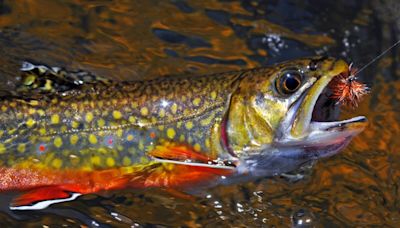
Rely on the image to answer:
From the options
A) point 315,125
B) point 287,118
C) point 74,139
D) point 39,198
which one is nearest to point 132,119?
point 74,139

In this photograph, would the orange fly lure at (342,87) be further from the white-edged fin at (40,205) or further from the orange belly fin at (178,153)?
the white-edged fin at (40,205)

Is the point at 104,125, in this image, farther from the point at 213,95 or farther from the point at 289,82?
the point at 289,82

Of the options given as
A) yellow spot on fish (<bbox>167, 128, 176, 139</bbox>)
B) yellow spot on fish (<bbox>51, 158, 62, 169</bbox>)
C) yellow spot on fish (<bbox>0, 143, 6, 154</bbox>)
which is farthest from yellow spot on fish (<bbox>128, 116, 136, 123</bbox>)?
yellow spot on fish (<bbox>0, 143, 6, 154</bbox>)

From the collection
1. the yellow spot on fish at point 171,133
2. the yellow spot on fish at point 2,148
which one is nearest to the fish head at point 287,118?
the yellow spot on fish at point 171,133

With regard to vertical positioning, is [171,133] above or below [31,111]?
below

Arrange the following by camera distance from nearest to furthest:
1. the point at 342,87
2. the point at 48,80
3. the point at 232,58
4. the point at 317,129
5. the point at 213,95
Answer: the point at 317,129 → the point at 342,87 → the point at 213,95 → the point at 48,80 → the point at 232,58

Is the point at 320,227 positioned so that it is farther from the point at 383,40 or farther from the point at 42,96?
the point at 383,40
